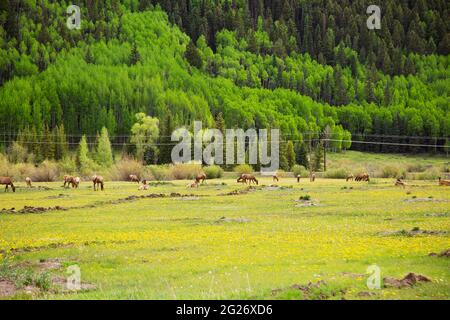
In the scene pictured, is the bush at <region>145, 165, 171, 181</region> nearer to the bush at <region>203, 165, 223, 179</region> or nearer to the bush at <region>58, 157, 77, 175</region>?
the bush at <region>203, 165, 223, 179</region>

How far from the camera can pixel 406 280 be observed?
82.1 ft

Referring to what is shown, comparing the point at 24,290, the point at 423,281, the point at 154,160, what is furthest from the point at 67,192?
the point at 154,160

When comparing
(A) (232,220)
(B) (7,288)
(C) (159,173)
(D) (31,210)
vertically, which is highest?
(B) (7,288)

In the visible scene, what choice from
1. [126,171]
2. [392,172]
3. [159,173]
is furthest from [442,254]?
[392,172]

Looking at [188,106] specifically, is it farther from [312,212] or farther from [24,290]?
[24,290]

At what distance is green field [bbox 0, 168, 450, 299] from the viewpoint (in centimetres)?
2541

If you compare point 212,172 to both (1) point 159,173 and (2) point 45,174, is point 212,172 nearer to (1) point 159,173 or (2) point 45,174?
(1) point 159,173

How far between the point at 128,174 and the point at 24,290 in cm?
8355

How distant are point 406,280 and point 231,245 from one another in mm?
12717

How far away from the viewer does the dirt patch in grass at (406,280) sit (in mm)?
24656

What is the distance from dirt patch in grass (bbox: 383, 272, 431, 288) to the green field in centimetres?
35

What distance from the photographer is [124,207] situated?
60.2 m

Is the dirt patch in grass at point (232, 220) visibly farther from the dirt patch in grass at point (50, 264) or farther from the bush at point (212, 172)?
the bush at point (212, 172)
